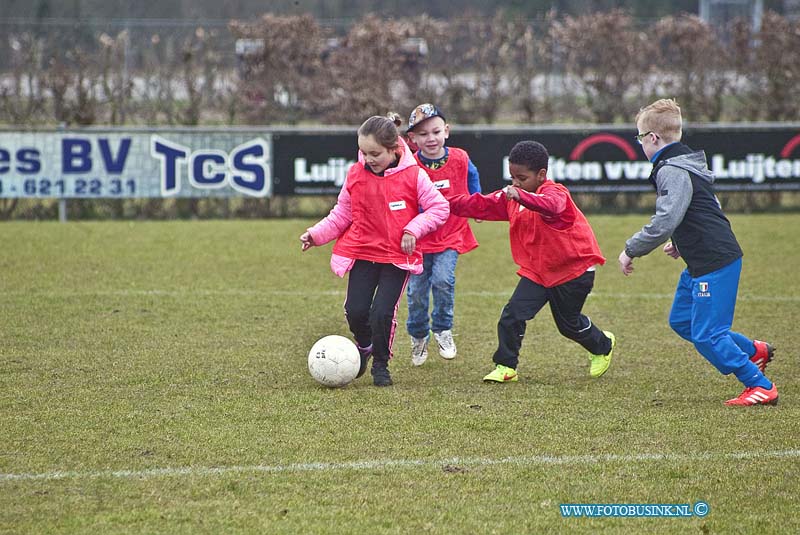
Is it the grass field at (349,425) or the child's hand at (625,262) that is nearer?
the grass field at (349,425)

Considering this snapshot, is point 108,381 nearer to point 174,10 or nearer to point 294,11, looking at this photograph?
point 294,11

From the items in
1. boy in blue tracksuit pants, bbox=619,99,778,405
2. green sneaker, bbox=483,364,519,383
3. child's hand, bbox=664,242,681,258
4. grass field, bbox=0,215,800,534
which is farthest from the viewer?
green sneaker, bbox=483,364,519,383

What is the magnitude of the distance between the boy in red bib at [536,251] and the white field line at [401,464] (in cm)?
166

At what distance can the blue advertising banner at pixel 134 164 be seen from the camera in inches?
591

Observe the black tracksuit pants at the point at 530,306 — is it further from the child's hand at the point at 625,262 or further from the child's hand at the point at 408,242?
the child's hand at the point at 408,242

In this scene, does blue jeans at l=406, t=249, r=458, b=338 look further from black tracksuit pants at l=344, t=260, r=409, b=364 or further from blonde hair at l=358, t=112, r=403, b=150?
blonde hair at l=358, t=112, r=403, b=150

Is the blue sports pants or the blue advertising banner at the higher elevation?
the blue advertising banner

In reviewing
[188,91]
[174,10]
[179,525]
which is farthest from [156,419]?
[174,10]

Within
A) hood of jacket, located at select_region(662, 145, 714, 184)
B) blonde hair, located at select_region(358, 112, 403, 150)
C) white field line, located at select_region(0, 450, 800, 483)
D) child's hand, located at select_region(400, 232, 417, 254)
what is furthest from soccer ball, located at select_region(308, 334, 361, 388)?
hood of jacket, located at select_region(662, 145, 714, 184)

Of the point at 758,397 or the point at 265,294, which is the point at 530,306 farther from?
the point at 265,294

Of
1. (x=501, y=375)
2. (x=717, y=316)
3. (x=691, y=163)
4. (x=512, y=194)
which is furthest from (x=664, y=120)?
(x=501, y=375)

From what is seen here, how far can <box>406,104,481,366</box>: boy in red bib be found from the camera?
723 centimetres

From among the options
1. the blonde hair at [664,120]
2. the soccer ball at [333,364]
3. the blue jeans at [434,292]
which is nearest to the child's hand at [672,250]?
the blonde hair at [664,120]

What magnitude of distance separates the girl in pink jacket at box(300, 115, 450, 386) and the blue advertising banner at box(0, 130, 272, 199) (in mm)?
8925
